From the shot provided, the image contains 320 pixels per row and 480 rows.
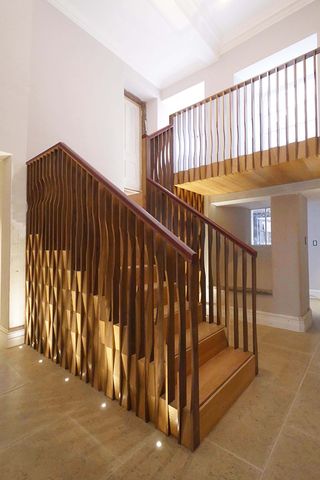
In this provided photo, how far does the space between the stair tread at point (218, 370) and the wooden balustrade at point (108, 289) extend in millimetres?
109

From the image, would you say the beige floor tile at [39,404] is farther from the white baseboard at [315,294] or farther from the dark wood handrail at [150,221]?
the white baseboard at [315,294]

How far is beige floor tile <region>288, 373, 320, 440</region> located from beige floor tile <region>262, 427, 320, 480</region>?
82mm

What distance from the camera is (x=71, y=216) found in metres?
2.17

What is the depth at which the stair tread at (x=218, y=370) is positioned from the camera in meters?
1.58

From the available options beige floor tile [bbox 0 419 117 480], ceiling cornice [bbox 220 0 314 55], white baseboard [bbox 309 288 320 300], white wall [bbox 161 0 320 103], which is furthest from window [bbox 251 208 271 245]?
beige floor tile [bbox 0 419 117 480]

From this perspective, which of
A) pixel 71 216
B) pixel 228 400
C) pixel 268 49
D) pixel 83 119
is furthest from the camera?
pixel 268 49

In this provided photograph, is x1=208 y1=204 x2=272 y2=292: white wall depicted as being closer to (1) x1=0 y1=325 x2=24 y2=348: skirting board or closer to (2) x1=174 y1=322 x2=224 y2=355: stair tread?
(2) x1=174 y1=322 x2=224 y2=355: stair tread

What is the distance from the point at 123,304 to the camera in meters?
1.67

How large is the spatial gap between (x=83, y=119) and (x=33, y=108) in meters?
0.78

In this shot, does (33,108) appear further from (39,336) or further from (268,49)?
(268,49)

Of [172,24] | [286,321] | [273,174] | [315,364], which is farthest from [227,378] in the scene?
[172,24]

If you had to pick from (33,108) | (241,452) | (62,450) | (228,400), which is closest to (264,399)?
(228,400)

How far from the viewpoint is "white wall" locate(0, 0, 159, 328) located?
107 inches

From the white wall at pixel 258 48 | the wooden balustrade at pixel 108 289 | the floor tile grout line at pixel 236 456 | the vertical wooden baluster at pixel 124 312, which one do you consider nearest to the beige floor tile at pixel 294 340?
the wooden balustrade at pixel 108 289
